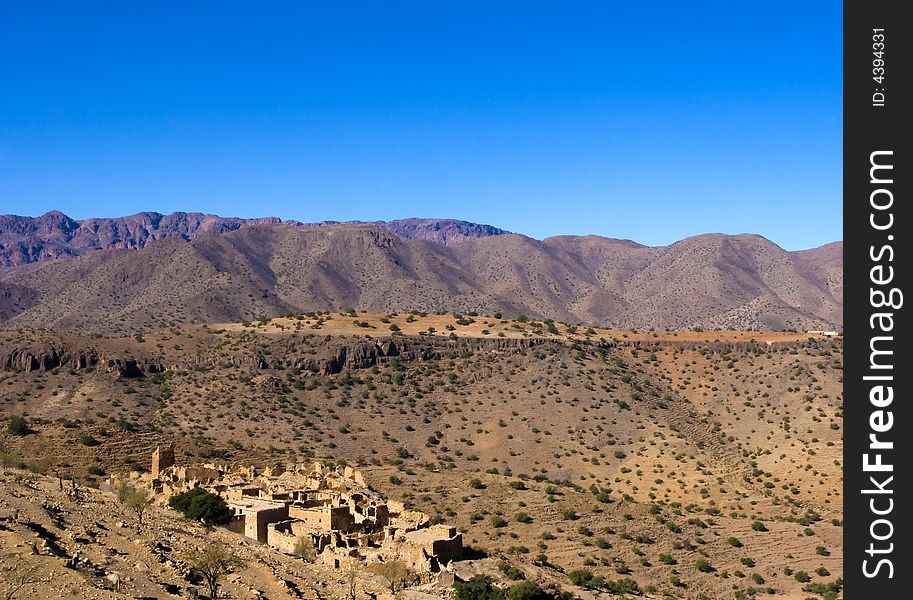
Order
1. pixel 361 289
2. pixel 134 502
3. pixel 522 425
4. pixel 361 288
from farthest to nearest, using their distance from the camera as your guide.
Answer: pixel 361 288 → pixel 361 289 → pixel 522 425 → pixel 134 502

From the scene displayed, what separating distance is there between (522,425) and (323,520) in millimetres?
34388

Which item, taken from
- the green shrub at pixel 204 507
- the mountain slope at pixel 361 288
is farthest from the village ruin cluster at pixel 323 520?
the mountain slope at pixel 361 288

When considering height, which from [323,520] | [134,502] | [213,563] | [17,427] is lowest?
[323,520]

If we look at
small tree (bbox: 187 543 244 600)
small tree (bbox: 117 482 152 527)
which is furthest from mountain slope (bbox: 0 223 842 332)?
small tree (bbox: 187 543 244 600)

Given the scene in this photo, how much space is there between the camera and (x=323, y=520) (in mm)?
31281

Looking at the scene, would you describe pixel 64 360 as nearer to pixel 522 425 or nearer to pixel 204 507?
pixel 522 425

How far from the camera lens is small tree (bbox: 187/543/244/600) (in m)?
19.8

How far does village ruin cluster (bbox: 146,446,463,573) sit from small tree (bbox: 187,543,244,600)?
526cm

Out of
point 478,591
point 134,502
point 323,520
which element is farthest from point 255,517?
point 478,591

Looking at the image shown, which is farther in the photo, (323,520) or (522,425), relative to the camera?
(522,425)

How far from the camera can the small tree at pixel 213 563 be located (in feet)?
64.8
